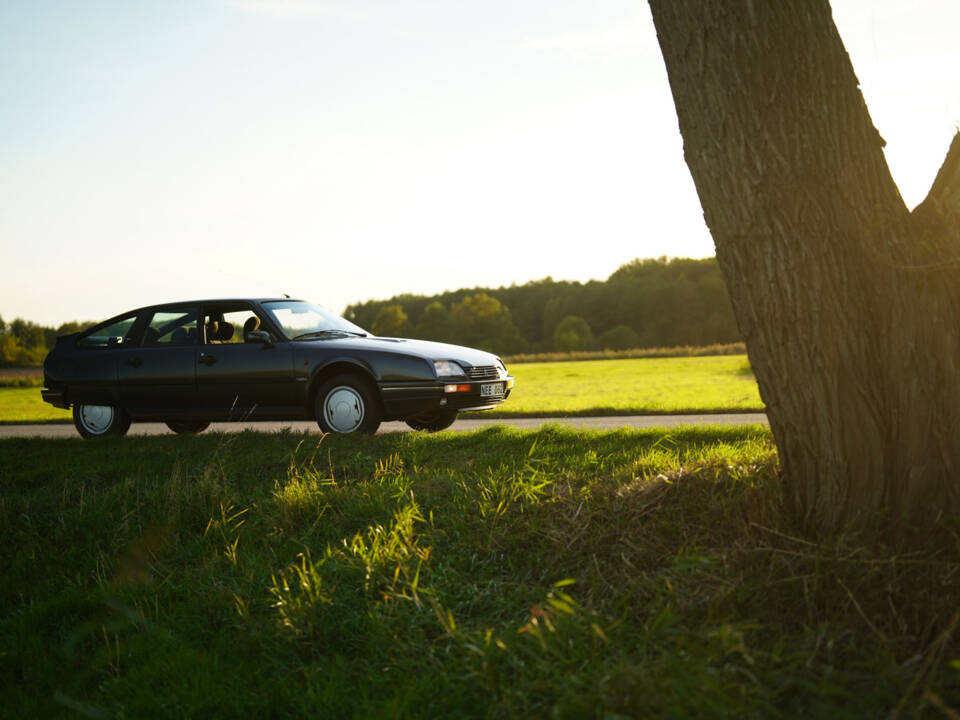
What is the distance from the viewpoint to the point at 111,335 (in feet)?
32.5

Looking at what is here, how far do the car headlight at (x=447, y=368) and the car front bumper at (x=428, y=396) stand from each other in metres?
0.06

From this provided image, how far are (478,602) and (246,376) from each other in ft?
19.5

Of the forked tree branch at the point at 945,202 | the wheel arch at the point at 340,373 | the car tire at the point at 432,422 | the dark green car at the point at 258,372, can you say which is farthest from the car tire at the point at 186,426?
the forked tree branch at the point at 945,202

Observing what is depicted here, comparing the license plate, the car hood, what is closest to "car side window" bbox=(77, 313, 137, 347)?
the car hood

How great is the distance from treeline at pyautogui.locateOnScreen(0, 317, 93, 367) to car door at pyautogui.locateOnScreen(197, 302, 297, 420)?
100ft

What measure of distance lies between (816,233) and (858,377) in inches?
26.2

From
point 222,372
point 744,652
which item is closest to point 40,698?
point 744,652

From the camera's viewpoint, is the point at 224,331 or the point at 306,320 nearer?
the point at 306,320

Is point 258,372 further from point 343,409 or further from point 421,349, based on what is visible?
point 421,349

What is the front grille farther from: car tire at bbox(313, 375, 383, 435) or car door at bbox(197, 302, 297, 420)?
car door at bbox(197, 302, 297, 420)

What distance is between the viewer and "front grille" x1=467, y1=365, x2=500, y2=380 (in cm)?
846

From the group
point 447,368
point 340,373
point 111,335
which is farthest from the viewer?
point 111,335

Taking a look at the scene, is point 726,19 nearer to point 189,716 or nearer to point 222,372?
point 189,716

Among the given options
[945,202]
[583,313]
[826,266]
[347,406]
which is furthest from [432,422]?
[583,313]
